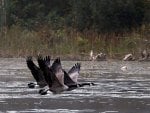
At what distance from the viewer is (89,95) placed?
58.2 feet

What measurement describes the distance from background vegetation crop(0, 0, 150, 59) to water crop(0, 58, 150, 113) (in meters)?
9.17

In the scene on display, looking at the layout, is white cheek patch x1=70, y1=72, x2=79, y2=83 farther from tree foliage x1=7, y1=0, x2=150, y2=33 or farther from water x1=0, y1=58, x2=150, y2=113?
tree foliage x1=7, y1=0, x2=150, y2=33

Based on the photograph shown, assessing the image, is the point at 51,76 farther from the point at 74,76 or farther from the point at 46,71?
the point at 74,76

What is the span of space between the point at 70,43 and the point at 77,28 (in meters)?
5.60

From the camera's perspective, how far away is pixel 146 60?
32.9 meters

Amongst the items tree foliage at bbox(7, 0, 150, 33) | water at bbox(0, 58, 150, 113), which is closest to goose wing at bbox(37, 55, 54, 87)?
water at bbox(0, 58, 150, 113)

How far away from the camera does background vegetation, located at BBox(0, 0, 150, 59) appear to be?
35656mm

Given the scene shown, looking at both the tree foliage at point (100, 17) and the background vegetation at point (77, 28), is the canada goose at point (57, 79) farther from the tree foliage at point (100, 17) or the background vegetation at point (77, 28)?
the tree foliage at point (100, 17)

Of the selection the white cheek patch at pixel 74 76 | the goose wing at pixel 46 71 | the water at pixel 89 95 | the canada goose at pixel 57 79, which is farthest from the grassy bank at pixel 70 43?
the goose wing at pixel 46 71

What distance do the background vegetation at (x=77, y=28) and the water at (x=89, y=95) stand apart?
30.1 feet

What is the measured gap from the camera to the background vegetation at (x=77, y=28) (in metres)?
35.7

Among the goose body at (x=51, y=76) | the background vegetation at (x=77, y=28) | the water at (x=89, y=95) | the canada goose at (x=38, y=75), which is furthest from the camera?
the background vegetation at (x=77, y=28)

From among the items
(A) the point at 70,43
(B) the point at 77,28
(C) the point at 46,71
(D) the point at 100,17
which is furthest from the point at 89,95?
(B) the point at 77,28

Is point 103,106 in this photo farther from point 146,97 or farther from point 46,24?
point 46,24
